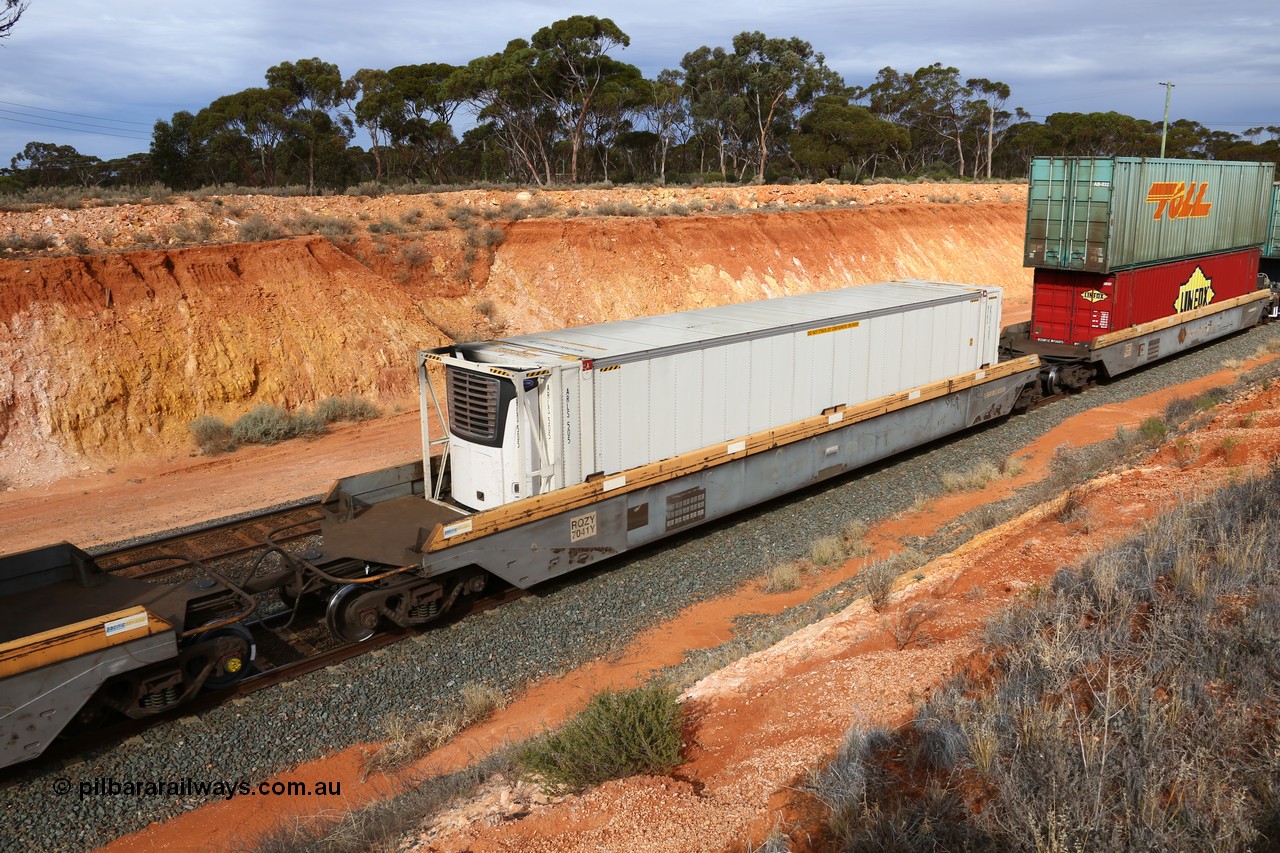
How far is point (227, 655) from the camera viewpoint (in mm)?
8867

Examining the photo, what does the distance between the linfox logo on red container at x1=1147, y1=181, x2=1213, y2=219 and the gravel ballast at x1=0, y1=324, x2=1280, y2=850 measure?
416 inches

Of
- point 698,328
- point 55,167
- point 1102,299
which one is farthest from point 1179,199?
point 55,167

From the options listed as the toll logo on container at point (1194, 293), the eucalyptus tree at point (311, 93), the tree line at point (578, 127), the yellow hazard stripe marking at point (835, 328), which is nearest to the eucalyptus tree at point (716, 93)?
the tree line at point (578, 127)

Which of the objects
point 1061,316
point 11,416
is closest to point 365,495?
point 11,416

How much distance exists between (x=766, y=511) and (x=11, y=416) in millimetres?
14364

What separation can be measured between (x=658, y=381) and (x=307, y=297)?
13.5 meters

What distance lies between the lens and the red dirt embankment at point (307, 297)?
18000 mm

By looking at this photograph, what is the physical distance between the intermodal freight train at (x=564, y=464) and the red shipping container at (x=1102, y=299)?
1.31 meters

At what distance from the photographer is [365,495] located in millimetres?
11938

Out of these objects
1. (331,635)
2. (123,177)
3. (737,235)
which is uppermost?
(123,177)

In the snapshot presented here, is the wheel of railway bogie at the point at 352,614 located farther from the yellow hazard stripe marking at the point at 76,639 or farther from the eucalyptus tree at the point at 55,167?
the eucalyptus tree at the point at 55,167

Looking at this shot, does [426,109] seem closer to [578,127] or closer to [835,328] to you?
[578,127]

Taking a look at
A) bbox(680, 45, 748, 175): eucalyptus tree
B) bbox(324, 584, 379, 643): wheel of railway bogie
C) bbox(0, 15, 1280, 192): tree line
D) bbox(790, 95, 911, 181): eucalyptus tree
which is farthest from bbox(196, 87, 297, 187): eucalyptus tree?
bbox(324, 584, 379, 643): wheel of railway bogie

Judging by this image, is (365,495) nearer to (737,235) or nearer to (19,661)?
(19,661)
